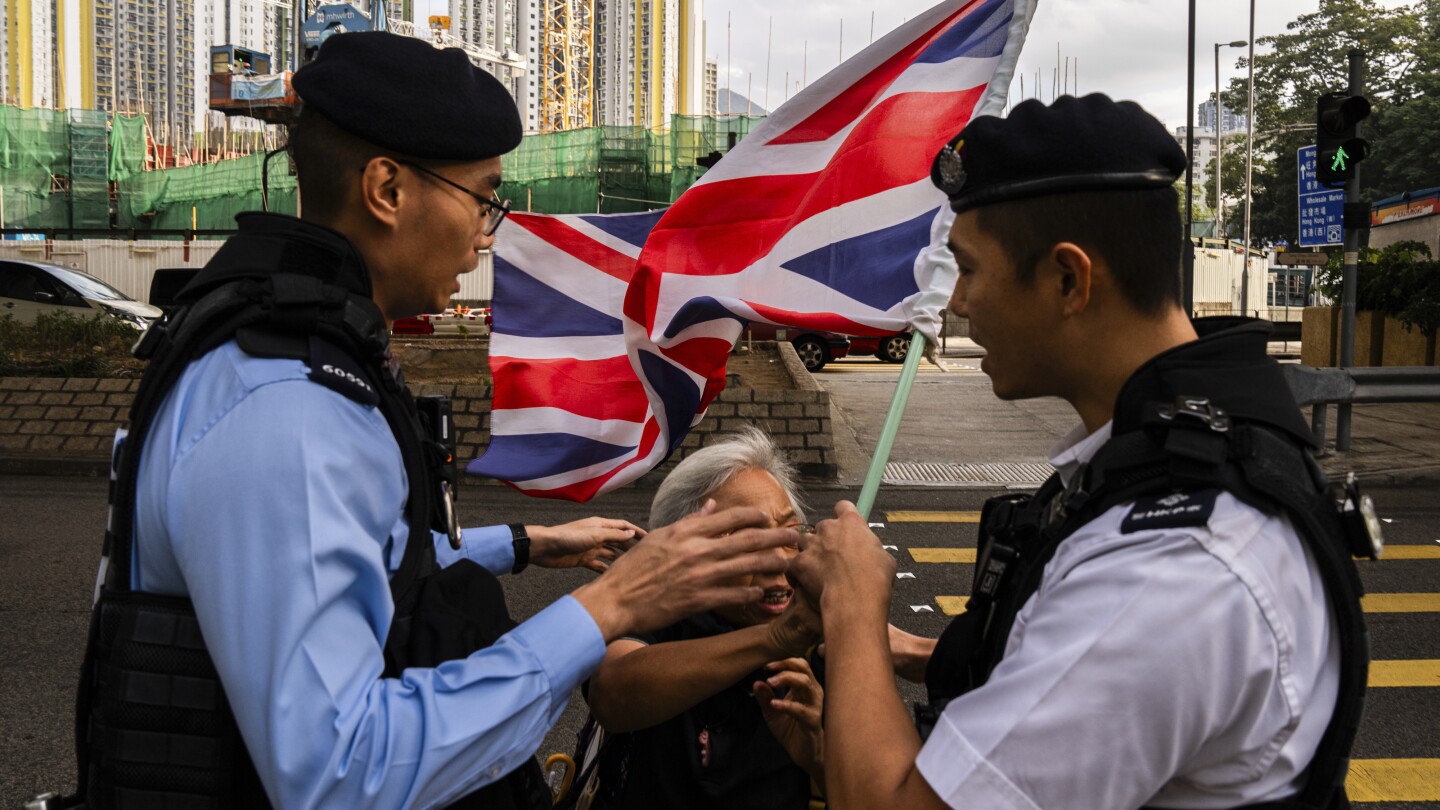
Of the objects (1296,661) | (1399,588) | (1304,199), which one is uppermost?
(1304,199)

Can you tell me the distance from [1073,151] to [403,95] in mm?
1016

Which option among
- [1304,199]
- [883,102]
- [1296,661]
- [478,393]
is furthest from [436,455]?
[1304,199]

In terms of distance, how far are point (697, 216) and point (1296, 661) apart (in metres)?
2.48

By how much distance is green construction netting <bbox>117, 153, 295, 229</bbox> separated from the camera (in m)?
40.4

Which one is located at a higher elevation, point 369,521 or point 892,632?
point 369,521

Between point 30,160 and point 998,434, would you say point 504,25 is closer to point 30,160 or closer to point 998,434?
point 30,160

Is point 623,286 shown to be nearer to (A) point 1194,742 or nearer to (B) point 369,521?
(B) point 369,521

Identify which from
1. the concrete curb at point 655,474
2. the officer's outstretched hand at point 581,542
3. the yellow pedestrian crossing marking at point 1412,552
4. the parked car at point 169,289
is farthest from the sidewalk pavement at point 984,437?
the officer's outstretched hand at point 581,542

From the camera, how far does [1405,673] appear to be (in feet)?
17.7

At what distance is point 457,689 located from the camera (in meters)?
1.61

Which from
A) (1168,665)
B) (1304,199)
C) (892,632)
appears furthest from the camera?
(1304,199)

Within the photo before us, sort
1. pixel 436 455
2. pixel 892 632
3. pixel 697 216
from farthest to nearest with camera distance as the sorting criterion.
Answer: pixel 697 216, pixel 892 632, pixel 436 455

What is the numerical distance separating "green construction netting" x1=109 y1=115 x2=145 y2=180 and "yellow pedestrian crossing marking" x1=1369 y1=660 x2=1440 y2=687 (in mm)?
42425

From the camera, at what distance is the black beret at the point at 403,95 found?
5.99 ft
